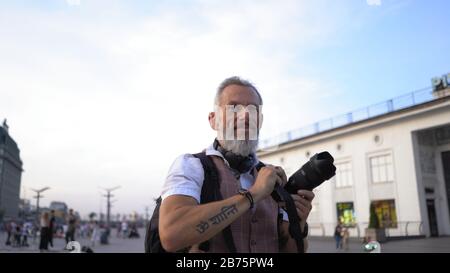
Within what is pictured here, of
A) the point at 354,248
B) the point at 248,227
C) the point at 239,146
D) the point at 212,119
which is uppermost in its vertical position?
the point at 212,119

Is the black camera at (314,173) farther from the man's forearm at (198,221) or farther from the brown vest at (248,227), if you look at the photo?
the man's forearm at (198,221)

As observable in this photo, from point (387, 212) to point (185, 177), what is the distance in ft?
99.2

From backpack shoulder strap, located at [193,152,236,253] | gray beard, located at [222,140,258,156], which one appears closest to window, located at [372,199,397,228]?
gray beard, located at [222,140,258,156]

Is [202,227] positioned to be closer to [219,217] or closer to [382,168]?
[219,217]

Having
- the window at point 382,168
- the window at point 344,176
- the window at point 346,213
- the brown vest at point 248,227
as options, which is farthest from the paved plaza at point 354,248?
the brown vest at point 248,227

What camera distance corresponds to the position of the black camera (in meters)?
1.63

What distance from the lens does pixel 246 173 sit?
190cm

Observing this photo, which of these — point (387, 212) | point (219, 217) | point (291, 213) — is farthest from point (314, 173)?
point (387, 212)

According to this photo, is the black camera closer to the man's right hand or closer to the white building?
the man's right hand

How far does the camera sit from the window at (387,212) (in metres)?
27.8

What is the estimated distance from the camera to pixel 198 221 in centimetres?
147

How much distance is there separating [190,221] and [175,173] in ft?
0.95
